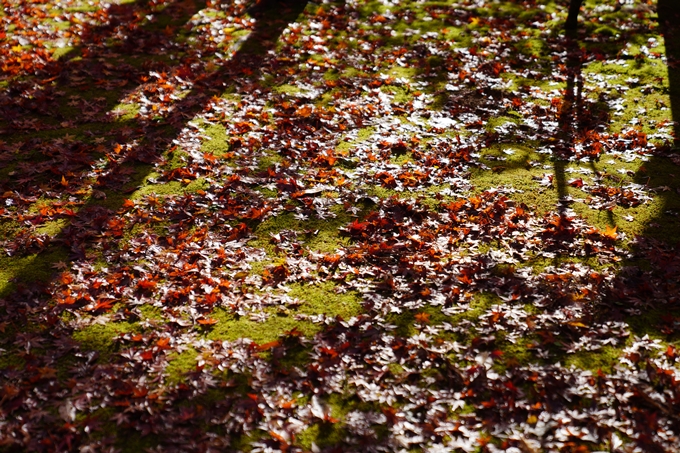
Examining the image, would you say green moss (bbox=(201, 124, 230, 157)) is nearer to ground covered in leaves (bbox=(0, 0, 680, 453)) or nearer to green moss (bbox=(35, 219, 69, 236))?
ground covered in leaves (bbox=(0, 0, 680, 453))

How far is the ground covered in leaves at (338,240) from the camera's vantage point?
12.2ft

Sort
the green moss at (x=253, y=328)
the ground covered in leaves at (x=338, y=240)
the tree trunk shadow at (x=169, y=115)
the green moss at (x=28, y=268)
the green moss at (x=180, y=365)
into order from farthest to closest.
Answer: the tree trunk shadow at (x=169, y=115), the green moss at (x=28, y=268), the green moss at (x=253, y=328), the green moss at (x=180, y=365), the ground covered in leaves at (x=338, y=240)

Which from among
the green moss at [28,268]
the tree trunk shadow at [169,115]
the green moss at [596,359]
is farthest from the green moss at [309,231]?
the green moss at [596,359]

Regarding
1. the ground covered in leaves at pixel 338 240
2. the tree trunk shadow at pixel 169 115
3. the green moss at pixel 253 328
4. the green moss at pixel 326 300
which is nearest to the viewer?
the ground covered in leaves at pixel 338 240

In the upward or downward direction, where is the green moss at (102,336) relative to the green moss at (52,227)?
downward

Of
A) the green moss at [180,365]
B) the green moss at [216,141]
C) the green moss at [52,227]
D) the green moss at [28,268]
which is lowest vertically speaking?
the green moss at [180,365]

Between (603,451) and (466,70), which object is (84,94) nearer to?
(466,70)

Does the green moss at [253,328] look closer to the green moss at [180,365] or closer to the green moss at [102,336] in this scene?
the green moss at [180,365]

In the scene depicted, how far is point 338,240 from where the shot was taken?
17.3ft

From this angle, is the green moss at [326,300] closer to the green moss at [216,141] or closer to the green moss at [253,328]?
the green moss at [253,328]

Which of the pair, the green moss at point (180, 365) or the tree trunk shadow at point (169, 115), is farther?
the tree trunk shadow at point (169, 115)

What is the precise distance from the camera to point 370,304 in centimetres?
454

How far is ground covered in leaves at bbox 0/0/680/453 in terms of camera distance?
371cm

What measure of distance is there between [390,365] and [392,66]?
550 centimetres
